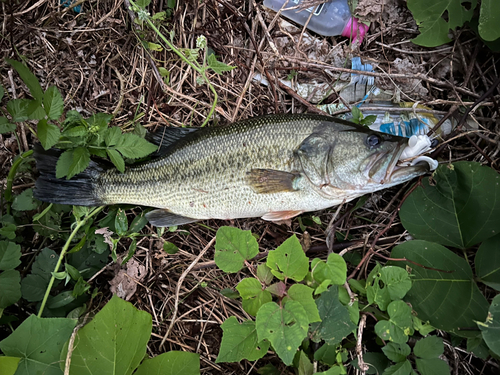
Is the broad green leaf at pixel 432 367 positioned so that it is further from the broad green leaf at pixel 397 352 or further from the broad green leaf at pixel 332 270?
the broad green leaf at pixel 332 270

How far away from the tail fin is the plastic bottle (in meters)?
2.82

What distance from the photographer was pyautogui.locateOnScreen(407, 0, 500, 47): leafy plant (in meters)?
3.15

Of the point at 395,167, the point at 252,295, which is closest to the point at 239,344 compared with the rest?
the point at 252,295

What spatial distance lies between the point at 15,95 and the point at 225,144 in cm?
258

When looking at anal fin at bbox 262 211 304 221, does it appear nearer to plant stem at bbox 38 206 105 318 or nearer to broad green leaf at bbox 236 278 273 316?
broad green leaf at bbox 236 278 273 316

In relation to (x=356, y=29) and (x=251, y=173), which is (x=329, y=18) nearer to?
(x=356, y=29)

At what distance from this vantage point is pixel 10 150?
3.69 meters

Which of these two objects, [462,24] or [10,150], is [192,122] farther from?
[462,24]

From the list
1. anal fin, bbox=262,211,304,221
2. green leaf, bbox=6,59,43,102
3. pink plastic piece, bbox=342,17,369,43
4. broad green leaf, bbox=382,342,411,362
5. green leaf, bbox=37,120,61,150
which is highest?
pink plastic piece, bbox=342,17,369,43

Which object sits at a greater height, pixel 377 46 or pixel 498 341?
pixel 377 46

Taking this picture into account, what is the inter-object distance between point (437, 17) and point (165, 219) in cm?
359

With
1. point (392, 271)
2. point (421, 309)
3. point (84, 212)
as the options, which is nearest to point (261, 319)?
point (392, 271)

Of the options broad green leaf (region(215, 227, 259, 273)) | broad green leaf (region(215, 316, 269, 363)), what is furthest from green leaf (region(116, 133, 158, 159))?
broad green leaf (region(215, 316, 269, 363))

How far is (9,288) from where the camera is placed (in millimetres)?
3088
